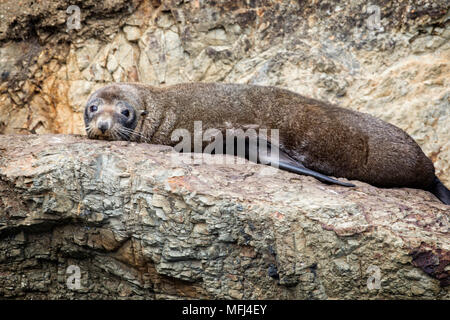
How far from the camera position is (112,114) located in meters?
6.09

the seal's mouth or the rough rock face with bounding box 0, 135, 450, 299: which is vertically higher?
the seal's mouth

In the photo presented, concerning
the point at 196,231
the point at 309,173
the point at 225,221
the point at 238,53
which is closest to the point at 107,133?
the point at 196,231

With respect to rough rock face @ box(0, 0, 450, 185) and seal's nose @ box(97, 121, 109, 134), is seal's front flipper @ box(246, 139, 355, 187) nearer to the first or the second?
seal's nose @ box(97, 121, 109, 134)

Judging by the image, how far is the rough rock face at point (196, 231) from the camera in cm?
425

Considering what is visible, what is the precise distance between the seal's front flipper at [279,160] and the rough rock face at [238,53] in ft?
7.88

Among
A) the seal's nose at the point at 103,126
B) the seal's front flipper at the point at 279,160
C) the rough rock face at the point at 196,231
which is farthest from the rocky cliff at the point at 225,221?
the seal's nose at the point at 103,126

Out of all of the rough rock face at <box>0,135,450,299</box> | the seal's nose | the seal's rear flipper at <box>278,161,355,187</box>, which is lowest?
the rough rock face at <box>0,135,450,299</box>

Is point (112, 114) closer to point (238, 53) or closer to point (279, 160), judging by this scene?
point (279, 160)

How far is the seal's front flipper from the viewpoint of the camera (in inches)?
211

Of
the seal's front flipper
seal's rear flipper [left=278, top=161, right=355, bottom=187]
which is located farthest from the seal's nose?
seal's rear flipper [left=278, top=161, right=355, bottom=187]

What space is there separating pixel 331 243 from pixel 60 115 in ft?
19.2

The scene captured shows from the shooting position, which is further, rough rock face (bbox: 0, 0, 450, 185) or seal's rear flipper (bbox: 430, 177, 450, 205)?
rough rock face (bbox: 0, 0, 450, 185)

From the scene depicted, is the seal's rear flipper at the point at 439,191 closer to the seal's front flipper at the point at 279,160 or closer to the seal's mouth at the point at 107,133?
the seal's front flipper at the point at 279,160
